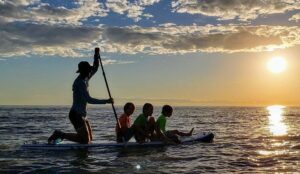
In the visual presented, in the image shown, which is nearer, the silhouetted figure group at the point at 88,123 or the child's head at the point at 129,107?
the silhouetted figure group at the point at 88,123

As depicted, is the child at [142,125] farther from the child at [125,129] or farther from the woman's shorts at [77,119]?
the woman's shorts at [77,119]

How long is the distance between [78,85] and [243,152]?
6.77 metres

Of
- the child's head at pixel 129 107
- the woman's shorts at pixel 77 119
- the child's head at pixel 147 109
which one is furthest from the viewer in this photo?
the child's head at pixel 147 109

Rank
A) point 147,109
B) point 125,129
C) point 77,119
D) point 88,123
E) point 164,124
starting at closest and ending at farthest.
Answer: point 77,119
point 88,123
point 125,129
point 147,109
point 164,124

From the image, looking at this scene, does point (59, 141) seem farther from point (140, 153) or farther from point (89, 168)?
point (89, 168)

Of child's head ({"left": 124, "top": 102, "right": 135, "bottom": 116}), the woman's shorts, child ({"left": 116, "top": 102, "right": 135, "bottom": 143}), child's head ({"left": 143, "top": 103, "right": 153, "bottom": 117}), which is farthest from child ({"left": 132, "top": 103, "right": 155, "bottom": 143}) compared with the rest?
the woman's shorts

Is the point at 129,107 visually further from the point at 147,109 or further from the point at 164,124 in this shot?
the point at 164,124

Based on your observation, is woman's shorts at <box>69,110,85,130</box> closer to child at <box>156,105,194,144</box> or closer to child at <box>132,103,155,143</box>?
child at <box>132,103,155,143</box>

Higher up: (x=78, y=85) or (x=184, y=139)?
(x=78, y=85)

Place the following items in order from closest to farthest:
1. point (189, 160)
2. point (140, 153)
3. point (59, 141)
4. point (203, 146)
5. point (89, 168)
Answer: point (89, 168), point (189, 160), point (140, 153), point (59, 141), point (203, 146)

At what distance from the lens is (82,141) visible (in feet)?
52.5

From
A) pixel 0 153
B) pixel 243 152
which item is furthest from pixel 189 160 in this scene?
pixel 0 153

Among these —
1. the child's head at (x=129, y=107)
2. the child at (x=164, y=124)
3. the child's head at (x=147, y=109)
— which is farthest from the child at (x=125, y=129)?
the child at (x=164, y=124)

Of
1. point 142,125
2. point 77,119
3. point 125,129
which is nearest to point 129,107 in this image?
point 125,129
